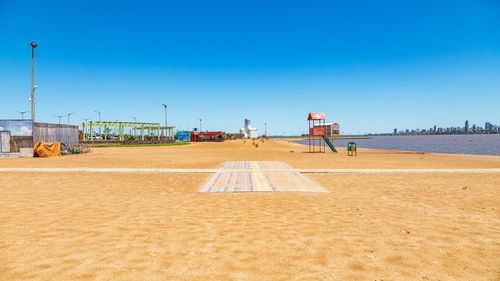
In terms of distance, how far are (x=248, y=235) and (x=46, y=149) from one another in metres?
24.8

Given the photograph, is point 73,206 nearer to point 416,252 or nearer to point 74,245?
point 74,245

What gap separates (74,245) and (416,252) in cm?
569

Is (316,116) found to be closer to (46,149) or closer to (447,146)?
(46,149)

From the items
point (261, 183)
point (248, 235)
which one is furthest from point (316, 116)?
point (248, 235)

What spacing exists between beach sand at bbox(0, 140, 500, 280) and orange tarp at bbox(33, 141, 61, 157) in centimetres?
1591

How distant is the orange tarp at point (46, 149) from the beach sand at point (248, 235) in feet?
52.2

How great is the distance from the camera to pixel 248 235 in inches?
180

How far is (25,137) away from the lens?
21.6 m

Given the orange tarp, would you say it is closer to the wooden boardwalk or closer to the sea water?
the wooden boardwalk

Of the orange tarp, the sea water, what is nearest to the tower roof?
the sea water

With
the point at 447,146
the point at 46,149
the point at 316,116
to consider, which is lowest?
the point at 447,146

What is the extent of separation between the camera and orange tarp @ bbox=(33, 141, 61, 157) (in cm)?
2113

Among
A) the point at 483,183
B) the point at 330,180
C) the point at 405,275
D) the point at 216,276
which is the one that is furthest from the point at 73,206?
the point at 483,183

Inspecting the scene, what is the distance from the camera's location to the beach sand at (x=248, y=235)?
3.36 metres
